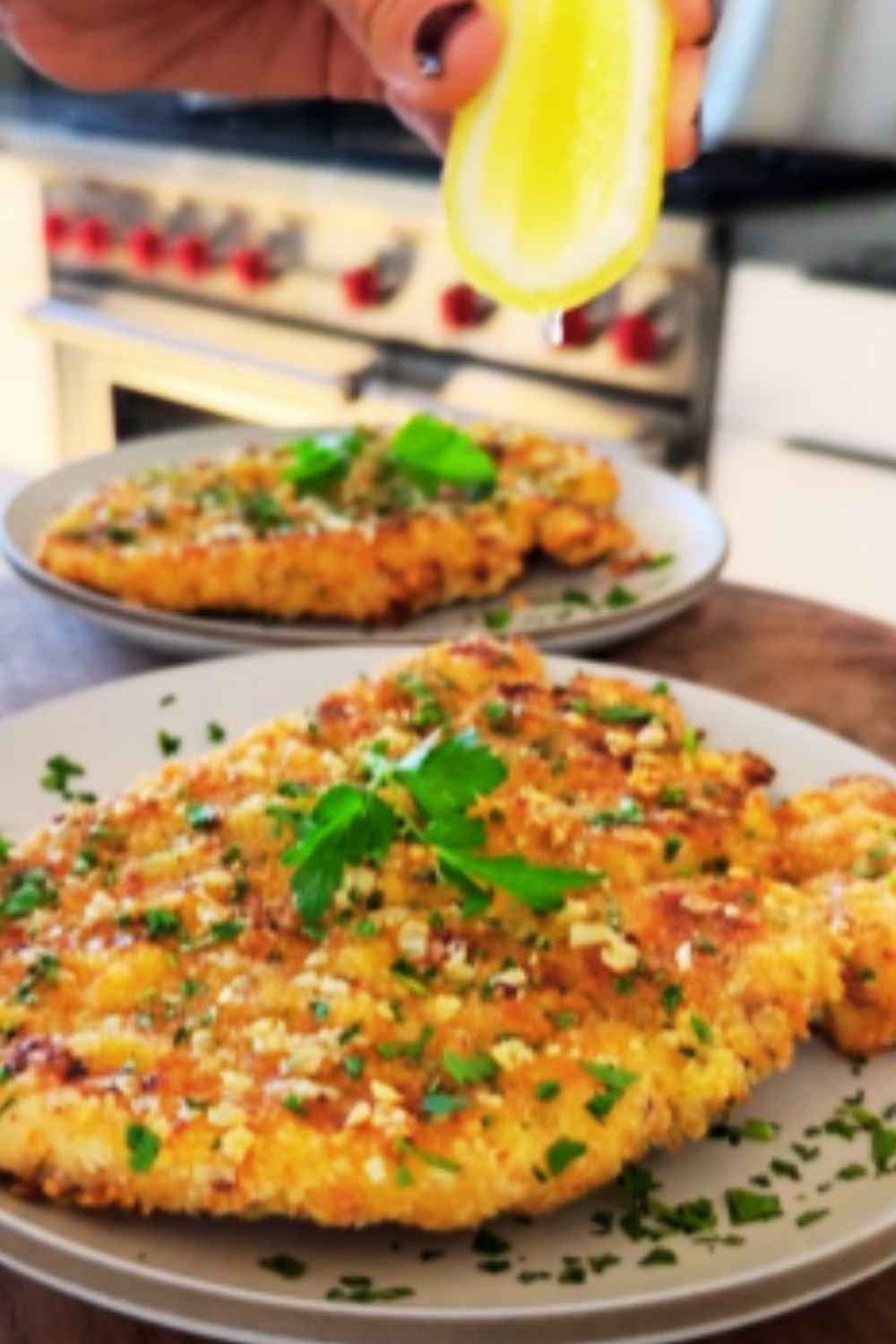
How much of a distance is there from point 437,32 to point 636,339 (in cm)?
204

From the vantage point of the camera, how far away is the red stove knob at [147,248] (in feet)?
12.7

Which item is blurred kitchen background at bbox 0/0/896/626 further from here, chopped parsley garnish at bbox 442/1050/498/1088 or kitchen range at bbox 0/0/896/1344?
chopped parsley garnish at bbox 442/1050/498/1088

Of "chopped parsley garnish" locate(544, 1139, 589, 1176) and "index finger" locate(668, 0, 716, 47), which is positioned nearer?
"chopped parsley garnish" locate(544, 1139, 589, 1176)

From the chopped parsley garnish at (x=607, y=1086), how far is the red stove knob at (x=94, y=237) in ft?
11.5

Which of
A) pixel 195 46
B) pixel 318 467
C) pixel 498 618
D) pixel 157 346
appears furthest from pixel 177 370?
pixel 498 618

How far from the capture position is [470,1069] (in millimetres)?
865

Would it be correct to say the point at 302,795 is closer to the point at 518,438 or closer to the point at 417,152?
the point at 518,438

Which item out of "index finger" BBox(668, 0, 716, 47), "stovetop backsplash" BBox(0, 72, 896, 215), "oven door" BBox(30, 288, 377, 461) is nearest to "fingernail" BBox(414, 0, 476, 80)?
"index finger" BBox(668, 0, 716, 47)

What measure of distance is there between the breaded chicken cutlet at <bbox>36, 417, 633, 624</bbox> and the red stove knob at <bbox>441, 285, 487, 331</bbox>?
4.61 feet

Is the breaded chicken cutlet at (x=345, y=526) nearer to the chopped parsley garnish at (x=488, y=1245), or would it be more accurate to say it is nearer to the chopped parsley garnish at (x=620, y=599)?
the chopped parsley garnish at (x=620, y=599)

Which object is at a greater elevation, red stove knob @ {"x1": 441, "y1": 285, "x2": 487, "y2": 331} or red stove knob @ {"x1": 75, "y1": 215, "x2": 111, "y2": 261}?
red stove knob @ {"x1": 441, "y1": 285, "x2": 487, "y2": 331}

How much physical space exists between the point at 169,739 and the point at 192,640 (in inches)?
10.2

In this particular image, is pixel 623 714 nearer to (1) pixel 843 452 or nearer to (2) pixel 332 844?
(2) pixel 332 844

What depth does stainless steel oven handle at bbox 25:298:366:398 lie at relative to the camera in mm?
3527
